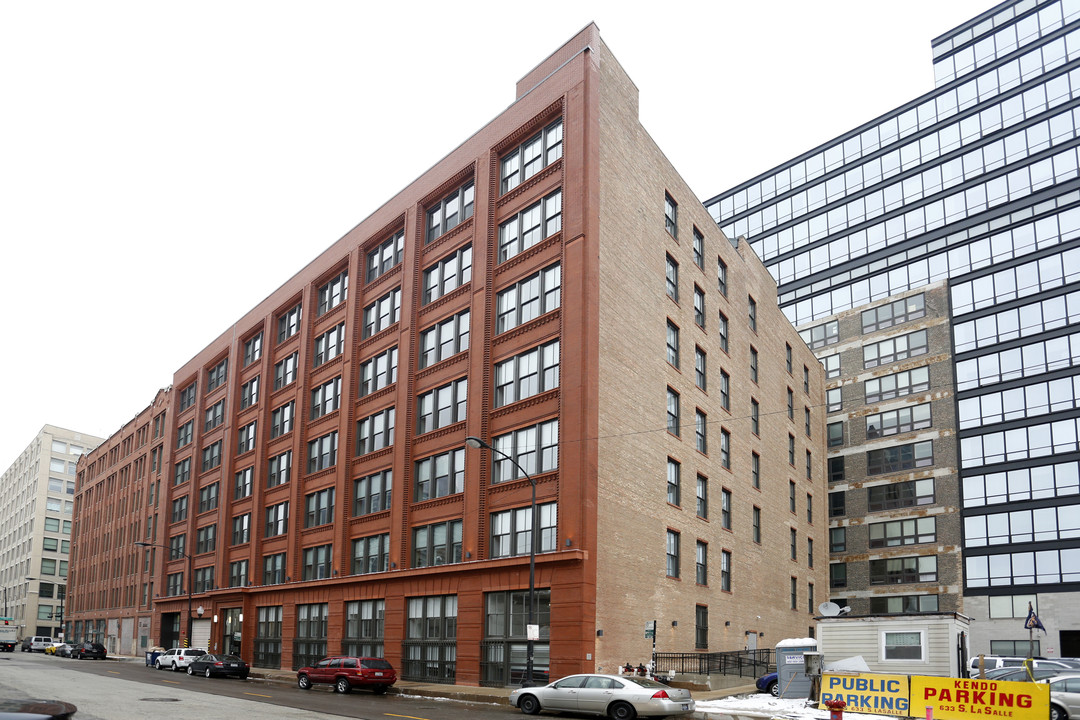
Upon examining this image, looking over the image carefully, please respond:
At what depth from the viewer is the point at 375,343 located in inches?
1950

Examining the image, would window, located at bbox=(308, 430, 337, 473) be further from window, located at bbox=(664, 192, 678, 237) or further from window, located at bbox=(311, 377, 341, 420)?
window, located at bbox=(664, 192, 678, 237)

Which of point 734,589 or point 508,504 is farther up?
point 508,504

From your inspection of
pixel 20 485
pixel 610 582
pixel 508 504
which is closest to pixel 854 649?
pixel 610 582

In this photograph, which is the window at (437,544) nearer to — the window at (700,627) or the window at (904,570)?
the window at (700,627)

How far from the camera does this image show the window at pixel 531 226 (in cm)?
3884

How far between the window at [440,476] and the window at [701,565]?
38.3 feet

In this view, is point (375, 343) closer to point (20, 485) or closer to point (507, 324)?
point (507, 324)

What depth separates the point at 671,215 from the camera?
45406 mm

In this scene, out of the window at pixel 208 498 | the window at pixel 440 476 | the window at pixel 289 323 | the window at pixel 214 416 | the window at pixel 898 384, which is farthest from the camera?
the window at pixel 214 416

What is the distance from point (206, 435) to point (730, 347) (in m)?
41.2

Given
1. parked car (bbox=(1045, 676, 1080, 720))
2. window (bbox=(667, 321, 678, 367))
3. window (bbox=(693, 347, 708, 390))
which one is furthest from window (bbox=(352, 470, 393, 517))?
parked car (bbox=(1045, 676, 1080, 720))

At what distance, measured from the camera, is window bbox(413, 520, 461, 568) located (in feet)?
130

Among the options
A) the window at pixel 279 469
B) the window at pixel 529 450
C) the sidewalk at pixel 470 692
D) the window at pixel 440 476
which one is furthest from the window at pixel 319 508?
the window at pixel 529 450

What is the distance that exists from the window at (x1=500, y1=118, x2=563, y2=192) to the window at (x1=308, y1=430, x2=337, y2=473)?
18726 millimetres
